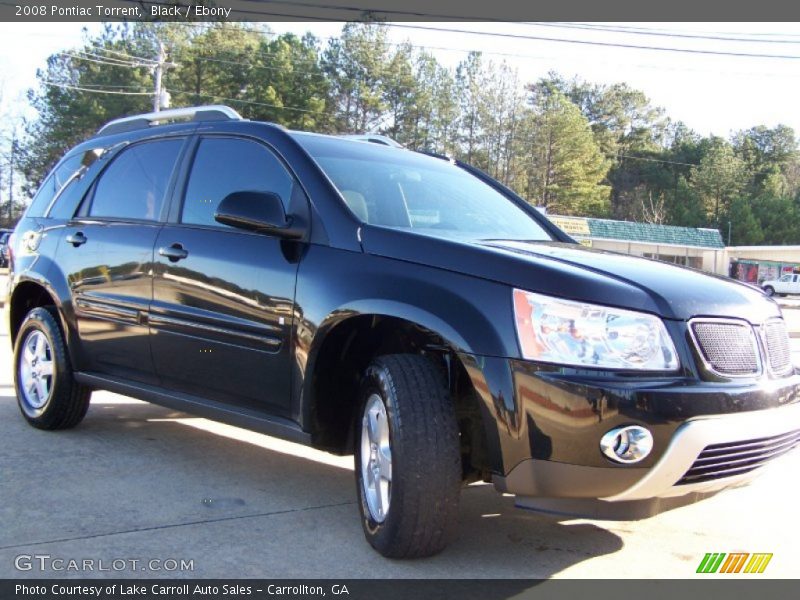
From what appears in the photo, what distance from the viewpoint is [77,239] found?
17.3 feet

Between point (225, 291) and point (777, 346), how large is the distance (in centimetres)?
257

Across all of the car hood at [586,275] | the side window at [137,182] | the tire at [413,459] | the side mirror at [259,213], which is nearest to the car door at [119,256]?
the side window at [137,182]

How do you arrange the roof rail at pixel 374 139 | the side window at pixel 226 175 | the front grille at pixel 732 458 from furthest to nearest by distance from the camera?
the roof rail at pixel 374 139 < the side window at pixel 226 175 < the front grille at pixel 732 458

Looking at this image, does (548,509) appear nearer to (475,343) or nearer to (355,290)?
(475,343)

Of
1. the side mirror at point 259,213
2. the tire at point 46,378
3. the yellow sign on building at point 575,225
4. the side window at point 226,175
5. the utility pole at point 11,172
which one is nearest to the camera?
the side mirror at point 259,213

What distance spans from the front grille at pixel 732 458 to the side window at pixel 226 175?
2.28 metres

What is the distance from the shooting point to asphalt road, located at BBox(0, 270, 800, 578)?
135 inches

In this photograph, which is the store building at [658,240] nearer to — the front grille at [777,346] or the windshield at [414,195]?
the windshield at [414,195]

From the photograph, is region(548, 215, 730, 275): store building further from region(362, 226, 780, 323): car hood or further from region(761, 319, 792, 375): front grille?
region(362, 226, 780, 323): car hood

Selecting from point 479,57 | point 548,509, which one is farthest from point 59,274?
point 479,57

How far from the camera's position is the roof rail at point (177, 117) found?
15.8 feet

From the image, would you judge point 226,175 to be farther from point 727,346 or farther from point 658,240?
point 658,240

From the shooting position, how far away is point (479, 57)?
6756cm

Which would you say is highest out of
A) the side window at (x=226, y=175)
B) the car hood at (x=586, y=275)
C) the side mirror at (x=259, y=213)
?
the side window at (x=226, y=175)
